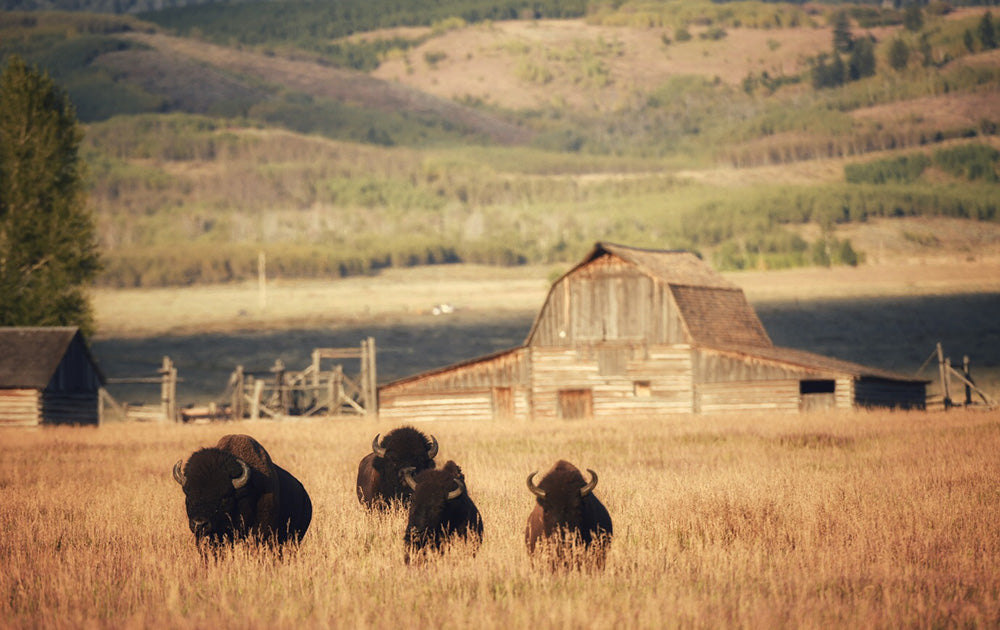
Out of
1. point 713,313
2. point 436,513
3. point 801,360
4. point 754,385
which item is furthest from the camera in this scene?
point 713,313

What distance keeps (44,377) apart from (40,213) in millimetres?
13592

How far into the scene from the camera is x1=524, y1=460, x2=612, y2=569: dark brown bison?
12.1m

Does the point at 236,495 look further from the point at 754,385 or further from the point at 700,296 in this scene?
the point at 700,296

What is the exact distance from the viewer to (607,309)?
4569 cm

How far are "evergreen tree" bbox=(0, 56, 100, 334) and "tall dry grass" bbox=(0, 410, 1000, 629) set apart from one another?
1116 inches

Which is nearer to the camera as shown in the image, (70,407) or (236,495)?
(236,495)

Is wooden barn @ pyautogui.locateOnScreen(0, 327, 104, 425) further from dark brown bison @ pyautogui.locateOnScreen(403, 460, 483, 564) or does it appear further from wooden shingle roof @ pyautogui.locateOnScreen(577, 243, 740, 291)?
dark brown bison @ pyautogui.locateOnScreen(403, 460, 483, 564)

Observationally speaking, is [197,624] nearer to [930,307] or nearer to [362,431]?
[362,431]

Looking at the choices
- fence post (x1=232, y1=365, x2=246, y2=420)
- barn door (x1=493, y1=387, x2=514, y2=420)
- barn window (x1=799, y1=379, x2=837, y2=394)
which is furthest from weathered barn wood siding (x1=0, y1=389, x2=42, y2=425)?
barn window (x1=799, y1=379, x2=837, y2=394)

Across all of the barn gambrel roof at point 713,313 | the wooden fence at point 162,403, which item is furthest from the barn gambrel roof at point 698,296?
→ the wooden fence at point 162,403

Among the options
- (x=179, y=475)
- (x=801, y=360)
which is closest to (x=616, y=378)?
(x=801, y=360)

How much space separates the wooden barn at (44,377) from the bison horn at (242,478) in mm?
30921

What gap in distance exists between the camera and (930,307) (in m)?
198

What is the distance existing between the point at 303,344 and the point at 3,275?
122279 millimetres
